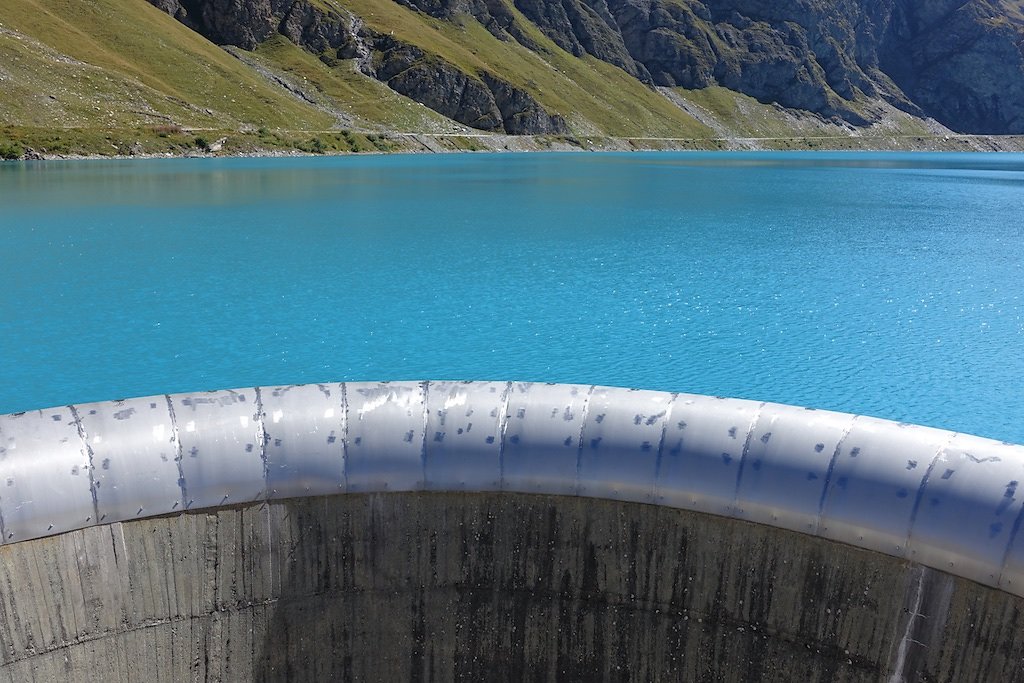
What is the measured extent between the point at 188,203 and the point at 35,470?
44439 millimetres

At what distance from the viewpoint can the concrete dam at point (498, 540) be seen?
7469 millimetres

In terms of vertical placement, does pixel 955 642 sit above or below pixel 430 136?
above

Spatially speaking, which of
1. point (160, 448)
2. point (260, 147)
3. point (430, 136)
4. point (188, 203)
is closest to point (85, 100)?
point (260, 147)

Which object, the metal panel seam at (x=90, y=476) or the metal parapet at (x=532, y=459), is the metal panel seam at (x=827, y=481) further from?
the metal panel seam at (x=90, y=476)

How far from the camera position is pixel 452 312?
82.7ft

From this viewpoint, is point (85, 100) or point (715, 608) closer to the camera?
point (715, 608)

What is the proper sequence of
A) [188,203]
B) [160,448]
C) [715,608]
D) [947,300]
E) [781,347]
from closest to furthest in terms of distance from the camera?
[160,448], [715,608], [781,347], [947,300], [188,203]

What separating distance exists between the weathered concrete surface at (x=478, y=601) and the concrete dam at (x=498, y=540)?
0.9 inches

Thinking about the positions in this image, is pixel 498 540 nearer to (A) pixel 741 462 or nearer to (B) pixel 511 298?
(A) pixel 741 462

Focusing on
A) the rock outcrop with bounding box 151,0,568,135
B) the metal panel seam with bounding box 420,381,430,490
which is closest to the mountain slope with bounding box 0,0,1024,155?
the rock outcrop with bounding box 151,0,568,135

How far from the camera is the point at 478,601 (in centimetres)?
888

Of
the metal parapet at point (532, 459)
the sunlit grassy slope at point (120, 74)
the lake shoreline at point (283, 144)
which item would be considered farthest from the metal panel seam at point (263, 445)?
the sunlit grassy slope at point (120, 74)

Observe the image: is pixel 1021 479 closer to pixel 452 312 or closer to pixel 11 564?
pixel 11 564

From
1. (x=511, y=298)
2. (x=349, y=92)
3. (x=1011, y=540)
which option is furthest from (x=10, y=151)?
(x=1011, y=540)
